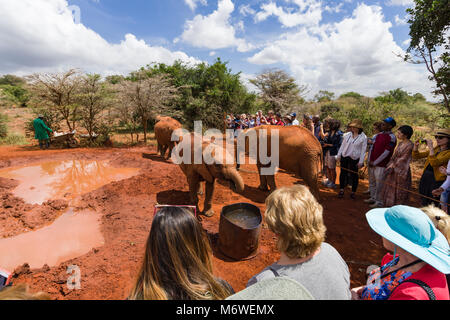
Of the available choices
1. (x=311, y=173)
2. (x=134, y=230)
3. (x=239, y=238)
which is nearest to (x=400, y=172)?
(x=311, y=173)

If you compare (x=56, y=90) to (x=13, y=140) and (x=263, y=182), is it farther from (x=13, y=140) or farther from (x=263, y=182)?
(x=263, y=182)

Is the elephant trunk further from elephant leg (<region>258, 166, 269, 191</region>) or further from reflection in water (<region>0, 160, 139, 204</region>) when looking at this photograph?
reflection in water (<region>0, 160, 139, 204</region>)

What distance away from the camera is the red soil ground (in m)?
3.17

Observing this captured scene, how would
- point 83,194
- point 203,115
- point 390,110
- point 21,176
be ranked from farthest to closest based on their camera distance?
point 203,115, point 390,110, point 21,176, point 83,194

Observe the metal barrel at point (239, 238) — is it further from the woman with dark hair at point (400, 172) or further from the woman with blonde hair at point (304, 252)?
the woman with dark hair at point (400, 172)

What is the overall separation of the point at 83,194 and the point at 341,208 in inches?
280

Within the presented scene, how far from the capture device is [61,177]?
742 cm

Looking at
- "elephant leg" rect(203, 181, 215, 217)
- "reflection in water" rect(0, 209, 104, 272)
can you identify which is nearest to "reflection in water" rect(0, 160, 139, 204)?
"reflection in water" rect(0, 209, 104, 272)

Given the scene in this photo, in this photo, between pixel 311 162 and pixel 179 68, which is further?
pixel 179 68

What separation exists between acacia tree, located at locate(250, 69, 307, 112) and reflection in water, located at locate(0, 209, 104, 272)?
1720 cm
